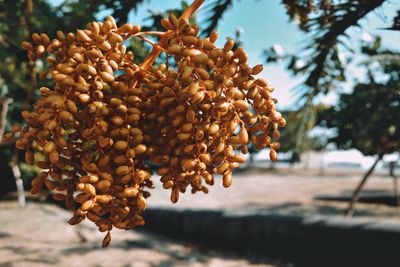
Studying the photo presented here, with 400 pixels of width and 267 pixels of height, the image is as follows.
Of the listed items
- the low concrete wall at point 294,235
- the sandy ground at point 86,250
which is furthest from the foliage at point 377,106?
the sandy ground at point 86,250

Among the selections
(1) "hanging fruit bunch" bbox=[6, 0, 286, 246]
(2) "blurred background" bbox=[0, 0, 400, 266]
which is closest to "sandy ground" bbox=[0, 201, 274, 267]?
(2) "blurred background" bbox=[0, 0, 400, 266]

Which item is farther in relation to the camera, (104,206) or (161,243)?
(161,243)

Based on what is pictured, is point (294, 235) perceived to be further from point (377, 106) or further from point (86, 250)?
point (86, 250)

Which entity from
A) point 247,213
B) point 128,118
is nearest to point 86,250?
point 247,213

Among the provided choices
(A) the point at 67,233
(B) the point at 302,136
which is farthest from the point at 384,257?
(A) the point at 67,233

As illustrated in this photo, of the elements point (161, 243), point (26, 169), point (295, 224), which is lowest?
point (161, 243)

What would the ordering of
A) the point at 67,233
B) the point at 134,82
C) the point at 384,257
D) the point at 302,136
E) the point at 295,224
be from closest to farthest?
the point at 134,82 < the point at 302,136 < the point at 384,257 < the point at 295,224 < the point at 67,233

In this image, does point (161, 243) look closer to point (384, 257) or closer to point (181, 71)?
point (384, 257)
